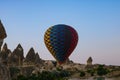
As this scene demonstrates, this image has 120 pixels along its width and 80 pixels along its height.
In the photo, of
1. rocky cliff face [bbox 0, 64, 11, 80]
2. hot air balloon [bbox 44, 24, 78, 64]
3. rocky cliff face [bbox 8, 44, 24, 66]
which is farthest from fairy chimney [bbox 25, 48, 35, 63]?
rocky cliff face [bbox 0, 64, 11, 80]

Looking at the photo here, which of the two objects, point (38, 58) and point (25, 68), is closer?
point (25, 68)

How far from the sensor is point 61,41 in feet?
136

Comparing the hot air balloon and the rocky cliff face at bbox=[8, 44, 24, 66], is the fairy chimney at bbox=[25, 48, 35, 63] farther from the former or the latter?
the hot air balloon

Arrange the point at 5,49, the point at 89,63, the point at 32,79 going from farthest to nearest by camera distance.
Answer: the point at 89,63 < the point at 5,49 < the point at 32,79

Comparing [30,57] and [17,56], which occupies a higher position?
[30,57]

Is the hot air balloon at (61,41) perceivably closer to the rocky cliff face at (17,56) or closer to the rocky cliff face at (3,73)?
the rocky cliff face at (3,73)

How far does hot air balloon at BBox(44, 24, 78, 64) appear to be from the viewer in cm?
4047

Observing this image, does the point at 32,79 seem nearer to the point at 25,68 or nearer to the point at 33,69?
the point at 25,68

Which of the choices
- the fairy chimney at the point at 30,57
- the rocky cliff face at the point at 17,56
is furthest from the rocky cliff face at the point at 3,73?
the fairy chimney at the point at 30,57

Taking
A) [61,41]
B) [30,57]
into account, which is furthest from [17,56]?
[61,41]

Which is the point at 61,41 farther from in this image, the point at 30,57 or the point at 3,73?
the point at 30,57

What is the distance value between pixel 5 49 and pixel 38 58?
60.8ft

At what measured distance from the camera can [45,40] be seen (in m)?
43.2

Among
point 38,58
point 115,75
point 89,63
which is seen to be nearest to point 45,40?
point 115,75
